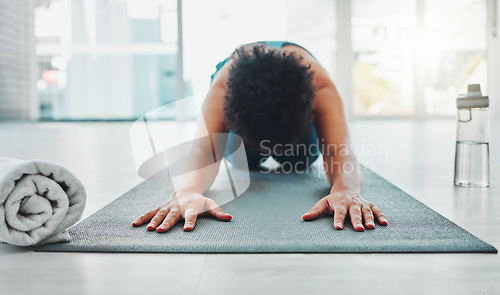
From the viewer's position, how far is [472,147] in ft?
5.07

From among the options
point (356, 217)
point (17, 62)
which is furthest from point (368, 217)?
point (17, 62)

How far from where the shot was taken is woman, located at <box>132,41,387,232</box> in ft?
3.50

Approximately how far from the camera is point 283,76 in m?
1.19

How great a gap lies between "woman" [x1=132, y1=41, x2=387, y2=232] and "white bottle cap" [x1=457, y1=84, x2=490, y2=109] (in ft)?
1.29

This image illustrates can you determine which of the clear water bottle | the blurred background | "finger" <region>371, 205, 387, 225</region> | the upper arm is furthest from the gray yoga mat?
the blurred background

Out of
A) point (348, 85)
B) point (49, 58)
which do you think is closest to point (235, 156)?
point (348, 85)

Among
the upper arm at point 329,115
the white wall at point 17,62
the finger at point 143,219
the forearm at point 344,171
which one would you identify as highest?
the white wall at point 17,62

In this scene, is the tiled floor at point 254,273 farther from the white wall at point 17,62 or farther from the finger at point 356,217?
the white wall at point 17,62

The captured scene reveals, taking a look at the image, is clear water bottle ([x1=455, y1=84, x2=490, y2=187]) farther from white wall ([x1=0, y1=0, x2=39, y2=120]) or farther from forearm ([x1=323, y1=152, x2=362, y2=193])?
white wall ([x1=0, y1=0, x2=39, y2=120])

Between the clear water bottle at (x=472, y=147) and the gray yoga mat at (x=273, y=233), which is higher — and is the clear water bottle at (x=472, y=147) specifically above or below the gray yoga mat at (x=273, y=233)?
above

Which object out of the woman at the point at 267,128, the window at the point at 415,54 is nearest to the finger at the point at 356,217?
the woman at the point at 267,128

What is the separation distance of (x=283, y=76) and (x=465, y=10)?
565 centimetres

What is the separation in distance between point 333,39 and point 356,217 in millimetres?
5401

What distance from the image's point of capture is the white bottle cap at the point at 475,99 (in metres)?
1.43
